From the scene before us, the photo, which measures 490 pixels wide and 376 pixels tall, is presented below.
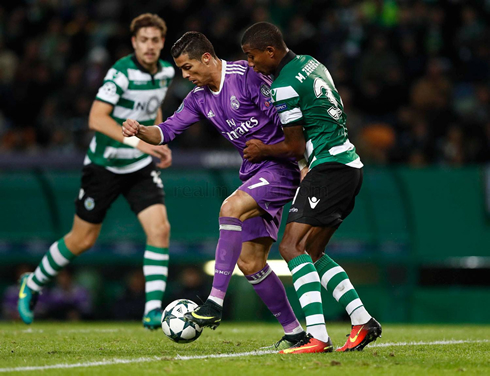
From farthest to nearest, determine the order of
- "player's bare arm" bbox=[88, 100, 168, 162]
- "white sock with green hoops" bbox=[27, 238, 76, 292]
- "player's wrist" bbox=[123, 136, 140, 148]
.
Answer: "white sock with green hoops" bbox=[27, 238, 76, 292], "player's bare arm" bbox=[88, 100, 168, 162], "player's wrist" bbox=[123, 136, 140, 148]

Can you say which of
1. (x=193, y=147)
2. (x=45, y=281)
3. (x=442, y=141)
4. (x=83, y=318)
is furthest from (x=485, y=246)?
(x=45, y=281)

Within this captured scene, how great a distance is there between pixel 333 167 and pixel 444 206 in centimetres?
760

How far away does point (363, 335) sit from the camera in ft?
18.3

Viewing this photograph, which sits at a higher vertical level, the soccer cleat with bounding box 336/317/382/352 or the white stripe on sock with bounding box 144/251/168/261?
the white stripe on sock with bounding box 144/251/168/261

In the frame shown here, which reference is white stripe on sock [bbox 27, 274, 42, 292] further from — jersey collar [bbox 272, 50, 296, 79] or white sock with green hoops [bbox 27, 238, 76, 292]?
jersey collar [bbox 272, 50, 296, 79]

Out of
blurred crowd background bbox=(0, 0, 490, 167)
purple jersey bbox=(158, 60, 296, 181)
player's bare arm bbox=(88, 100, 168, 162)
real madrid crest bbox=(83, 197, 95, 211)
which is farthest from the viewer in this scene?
blurred crowd background bbox=(0, 0, 490, 167)

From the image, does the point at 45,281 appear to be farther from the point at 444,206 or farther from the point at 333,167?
the point at 444,206

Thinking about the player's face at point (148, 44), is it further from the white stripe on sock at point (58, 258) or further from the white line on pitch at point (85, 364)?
the white line on pitch at point (85, 364)

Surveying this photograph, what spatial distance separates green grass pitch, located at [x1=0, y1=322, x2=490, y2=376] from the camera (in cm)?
452

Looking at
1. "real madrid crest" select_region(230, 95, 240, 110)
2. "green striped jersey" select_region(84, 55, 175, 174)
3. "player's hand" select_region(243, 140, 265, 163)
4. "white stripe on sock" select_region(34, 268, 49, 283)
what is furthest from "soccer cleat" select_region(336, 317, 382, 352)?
"white stripe on sock" select_region(34, 268, 49, 283)

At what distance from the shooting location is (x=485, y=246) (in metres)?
12.4

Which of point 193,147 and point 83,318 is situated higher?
point 193,147

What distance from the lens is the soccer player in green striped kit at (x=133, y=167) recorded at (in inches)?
302

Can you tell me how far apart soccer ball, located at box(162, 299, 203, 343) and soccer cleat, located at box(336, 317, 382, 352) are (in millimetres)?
1082
